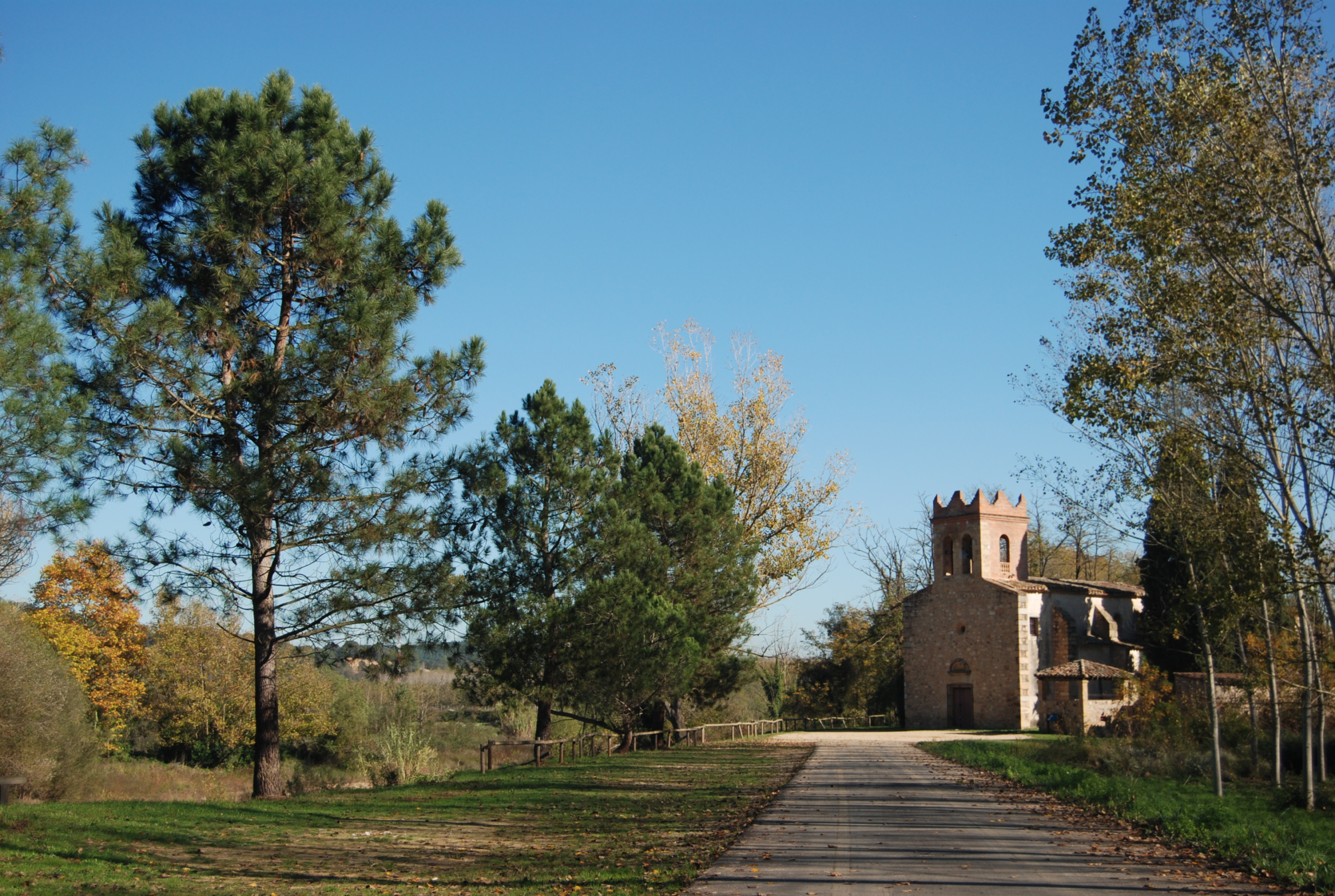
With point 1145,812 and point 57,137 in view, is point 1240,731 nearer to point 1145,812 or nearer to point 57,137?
point 1145,812

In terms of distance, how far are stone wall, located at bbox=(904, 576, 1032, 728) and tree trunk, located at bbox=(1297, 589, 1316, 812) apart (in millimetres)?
23632

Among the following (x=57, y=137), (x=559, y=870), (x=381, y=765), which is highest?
(x=57, y=137)

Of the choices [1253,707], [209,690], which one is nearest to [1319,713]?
[1253,707]

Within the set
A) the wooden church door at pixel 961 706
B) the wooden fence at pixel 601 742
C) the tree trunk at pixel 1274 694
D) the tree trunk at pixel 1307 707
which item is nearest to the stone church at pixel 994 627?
the wooden church door at pixel 961 706

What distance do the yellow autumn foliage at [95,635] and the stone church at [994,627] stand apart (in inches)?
1218

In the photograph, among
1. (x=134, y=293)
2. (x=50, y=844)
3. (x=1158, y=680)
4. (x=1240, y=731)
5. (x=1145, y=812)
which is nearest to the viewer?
(x=50, y=844)

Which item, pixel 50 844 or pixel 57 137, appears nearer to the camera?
pixel 50 844

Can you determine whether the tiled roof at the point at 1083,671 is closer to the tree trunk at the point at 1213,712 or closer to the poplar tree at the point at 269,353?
the tree trunk at the point at 1213,712

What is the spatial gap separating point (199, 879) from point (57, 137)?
329 inches

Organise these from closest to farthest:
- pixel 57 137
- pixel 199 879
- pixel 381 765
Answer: pixel 199 879
pixel 57 137
pixel 381 765

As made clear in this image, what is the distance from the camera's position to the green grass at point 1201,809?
8.78 metres

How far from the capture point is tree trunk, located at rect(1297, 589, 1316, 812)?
14.8 meters

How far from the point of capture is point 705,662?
27047mm

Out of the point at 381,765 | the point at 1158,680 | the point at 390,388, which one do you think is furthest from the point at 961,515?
the point at 390,388
